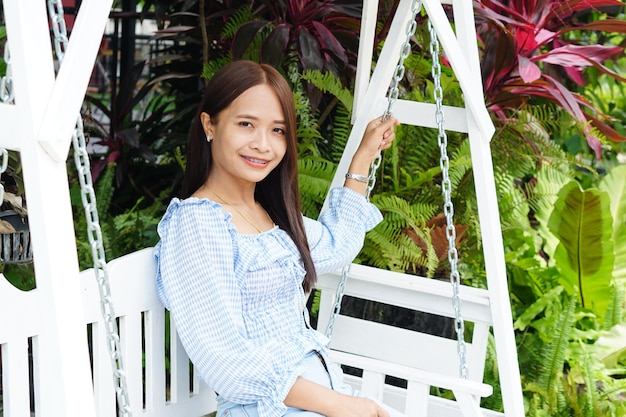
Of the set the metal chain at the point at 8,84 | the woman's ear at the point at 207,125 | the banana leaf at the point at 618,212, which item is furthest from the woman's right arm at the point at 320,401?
the banana leaf at the point at 618,212

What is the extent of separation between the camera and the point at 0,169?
1.67 metres

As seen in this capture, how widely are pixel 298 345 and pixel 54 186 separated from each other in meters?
1.02

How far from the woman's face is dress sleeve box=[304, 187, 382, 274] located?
0.38 m

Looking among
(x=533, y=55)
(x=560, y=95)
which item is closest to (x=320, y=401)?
(x=560, y=95)

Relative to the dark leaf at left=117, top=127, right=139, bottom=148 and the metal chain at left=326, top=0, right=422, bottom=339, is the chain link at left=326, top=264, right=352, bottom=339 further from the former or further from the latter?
the dark leaf at left=117, top=127, right=139, bottom=148

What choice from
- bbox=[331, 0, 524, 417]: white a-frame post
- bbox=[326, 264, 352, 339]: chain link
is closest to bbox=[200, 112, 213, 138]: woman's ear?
bbox=[331, 0, 524, 417]: white a-frame post

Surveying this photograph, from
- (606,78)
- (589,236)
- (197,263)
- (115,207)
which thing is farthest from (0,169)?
(606,78)

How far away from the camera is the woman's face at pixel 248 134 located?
2.34m

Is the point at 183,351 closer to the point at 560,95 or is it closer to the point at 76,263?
the point at 76,263

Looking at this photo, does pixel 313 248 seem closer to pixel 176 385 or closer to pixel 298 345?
pixel 298 345

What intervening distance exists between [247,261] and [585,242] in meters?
2.30

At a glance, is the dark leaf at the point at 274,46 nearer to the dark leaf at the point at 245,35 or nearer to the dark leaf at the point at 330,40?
the dark leaf at the point at 245,35

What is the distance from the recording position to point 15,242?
7.23 ft

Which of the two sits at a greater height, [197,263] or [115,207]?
[197,263]
